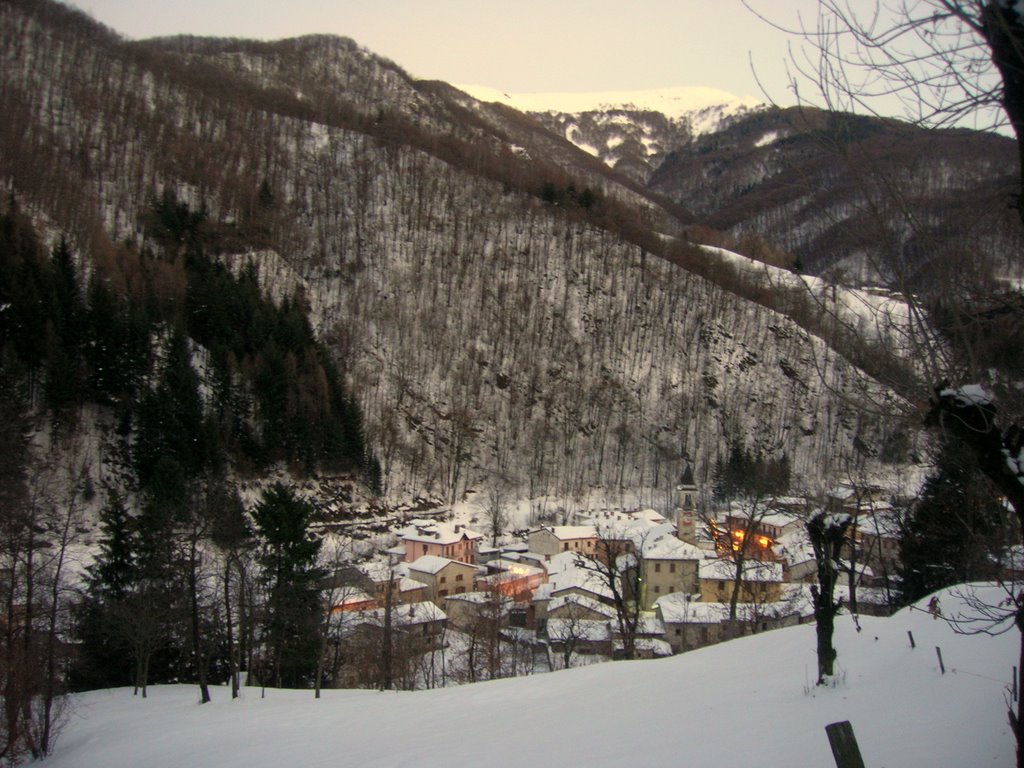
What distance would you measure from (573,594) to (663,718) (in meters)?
25.1

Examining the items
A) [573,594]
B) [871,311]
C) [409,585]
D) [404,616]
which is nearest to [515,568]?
[573,594]

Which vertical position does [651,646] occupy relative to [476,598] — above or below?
above

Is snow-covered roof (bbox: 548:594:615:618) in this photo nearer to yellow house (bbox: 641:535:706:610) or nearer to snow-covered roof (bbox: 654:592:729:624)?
snow-covered roof (bbox: 654:592:729:624)

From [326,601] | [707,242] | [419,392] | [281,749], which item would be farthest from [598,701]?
[707,242]

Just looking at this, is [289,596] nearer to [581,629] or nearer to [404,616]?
[404,616]

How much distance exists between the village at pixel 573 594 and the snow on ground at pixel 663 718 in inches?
227

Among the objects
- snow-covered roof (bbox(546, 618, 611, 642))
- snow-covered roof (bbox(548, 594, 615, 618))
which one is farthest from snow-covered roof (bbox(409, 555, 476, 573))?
snow-covered roof (bbox(546, 618, 611, 642))

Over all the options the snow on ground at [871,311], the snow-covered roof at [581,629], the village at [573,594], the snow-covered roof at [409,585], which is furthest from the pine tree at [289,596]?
the snow on ground at [871,311]

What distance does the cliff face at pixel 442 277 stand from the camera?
61.2m

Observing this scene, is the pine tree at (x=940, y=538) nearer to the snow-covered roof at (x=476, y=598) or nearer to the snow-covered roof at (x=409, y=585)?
the snow-covered roof at (x=476, y=598)

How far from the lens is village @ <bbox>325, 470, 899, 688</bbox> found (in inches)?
934

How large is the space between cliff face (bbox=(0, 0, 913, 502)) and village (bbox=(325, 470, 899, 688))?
1261 centimetres

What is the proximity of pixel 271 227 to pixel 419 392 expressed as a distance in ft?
96.0

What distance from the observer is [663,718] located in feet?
29.7
